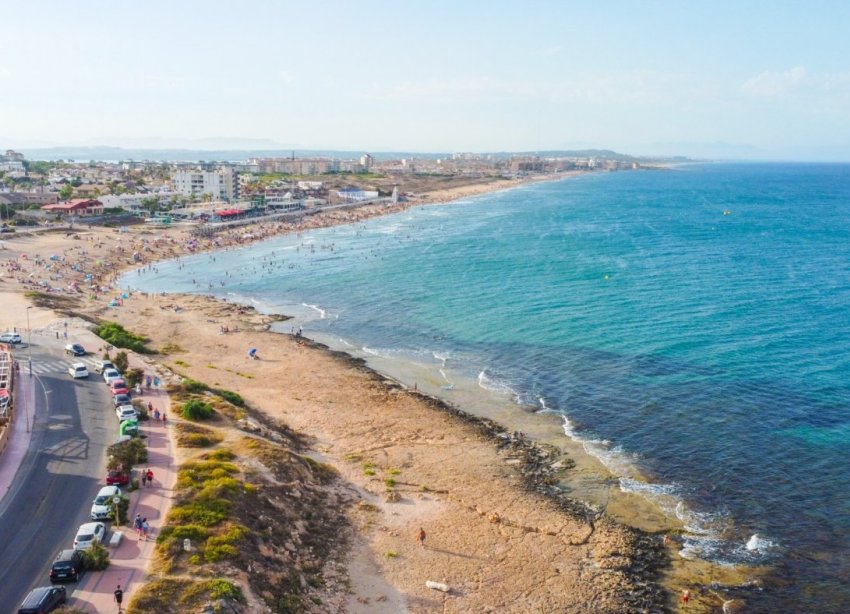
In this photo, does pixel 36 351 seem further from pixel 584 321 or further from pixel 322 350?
pixel 584 321

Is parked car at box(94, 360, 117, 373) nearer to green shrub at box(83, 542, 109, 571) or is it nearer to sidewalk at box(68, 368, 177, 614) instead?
sidewalk at box(68, 368, 177, 614)

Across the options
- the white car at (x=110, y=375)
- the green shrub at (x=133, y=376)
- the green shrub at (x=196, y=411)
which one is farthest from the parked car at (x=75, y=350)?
the green shrub at (x=196, y=411)

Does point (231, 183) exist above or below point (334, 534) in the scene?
above

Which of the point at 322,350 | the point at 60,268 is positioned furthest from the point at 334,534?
the point at 60,268

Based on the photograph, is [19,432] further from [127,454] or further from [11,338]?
[11,338]

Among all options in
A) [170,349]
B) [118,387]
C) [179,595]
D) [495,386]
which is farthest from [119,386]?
[495,386]

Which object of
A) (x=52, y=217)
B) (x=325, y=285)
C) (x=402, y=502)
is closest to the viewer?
(x=402, y=502)
